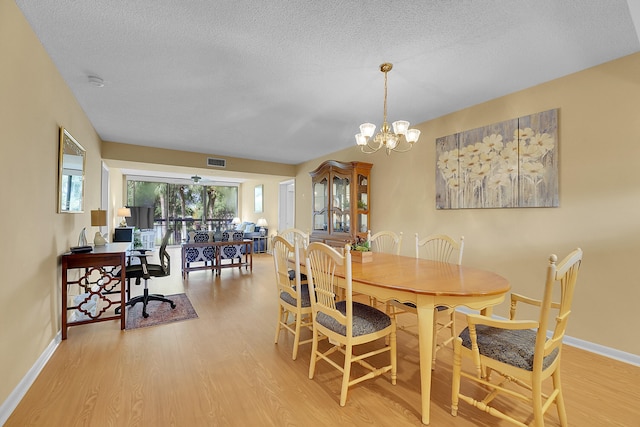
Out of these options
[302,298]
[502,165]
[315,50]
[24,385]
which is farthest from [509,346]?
[24,385]

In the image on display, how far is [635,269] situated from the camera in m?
2.21

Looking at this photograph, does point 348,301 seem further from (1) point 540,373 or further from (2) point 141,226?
(2) point 141,226

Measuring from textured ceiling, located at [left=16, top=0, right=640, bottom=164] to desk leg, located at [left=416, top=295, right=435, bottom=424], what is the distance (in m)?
1.77

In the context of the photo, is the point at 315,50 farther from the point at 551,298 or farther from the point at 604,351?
the point at 604,351

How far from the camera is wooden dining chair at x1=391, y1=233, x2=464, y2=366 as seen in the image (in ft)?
7.51

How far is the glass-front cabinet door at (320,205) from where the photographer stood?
5.13 m

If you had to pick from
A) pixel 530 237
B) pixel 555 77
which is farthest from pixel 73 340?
pixel 555 77

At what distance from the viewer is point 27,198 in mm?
1937

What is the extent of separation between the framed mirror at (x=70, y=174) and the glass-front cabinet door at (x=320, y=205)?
3.39 metres

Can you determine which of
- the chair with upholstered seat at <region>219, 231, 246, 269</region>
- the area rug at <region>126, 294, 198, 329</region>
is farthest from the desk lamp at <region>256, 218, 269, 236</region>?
the area rug at <region>126, 294, 198, 329</region>

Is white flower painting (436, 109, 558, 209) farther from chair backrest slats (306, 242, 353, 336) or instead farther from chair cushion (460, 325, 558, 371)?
chair backrest slats (306, 242, 353, 336)

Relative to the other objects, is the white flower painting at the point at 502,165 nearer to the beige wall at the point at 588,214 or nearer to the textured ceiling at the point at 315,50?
the beige wall at the point at 588,214

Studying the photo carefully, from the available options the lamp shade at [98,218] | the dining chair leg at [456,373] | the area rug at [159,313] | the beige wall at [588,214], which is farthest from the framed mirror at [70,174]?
the beige wall at [588,214]

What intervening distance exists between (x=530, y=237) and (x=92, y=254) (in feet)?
13.9
